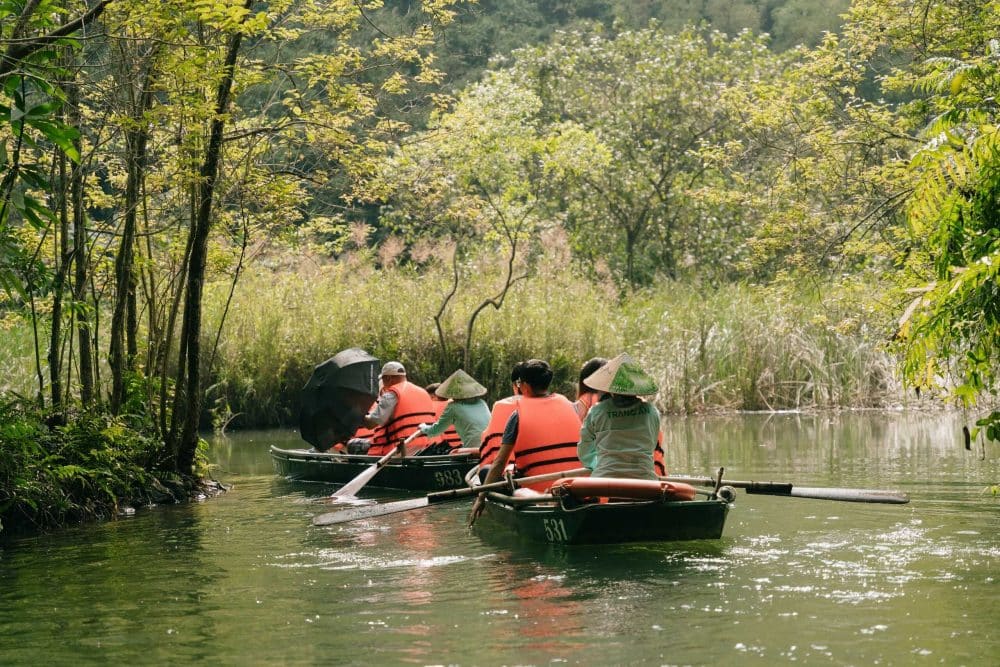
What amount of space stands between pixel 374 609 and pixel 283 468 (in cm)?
811

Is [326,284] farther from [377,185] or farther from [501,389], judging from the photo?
[377,185]

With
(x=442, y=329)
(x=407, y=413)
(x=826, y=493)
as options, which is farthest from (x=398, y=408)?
(x=442, y=329)

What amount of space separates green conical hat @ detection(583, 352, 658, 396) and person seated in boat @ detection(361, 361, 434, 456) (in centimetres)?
530

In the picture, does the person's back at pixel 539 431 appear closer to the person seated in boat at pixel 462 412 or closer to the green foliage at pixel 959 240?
the person seated in boat at pixel 462 412

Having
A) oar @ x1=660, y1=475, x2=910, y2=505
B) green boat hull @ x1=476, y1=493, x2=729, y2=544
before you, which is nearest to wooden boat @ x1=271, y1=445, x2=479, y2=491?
oar @ x1=660, y1=475, x2=910, y2=505

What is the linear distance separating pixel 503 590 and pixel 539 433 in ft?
7.61

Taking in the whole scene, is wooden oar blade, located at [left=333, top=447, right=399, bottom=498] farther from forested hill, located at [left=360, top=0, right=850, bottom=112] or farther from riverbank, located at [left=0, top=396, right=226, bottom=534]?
forested hill, located at [left=360, top=0, right=850, bottom=112]

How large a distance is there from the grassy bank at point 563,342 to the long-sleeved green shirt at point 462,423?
7669 mm

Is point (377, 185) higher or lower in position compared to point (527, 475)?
higher

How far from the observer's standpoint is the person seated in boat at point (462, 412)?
13.0 meters

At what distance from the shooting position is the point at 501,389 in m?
21.0

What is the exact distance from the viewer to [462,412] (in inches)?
520

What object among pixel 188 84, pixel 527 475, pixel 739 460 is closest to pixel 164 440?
pixel 188 84

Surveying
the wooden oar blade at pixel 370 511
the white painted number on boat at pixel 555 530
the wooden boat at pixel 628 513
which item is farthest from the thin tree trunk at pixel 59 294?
the wooden boat at pixel 628 513
